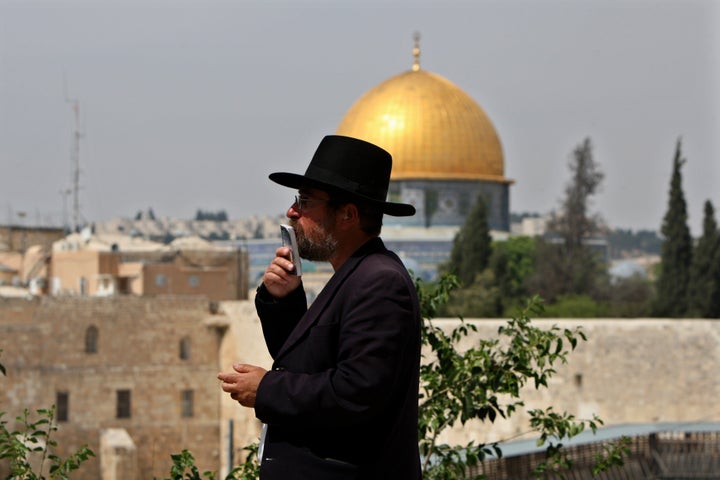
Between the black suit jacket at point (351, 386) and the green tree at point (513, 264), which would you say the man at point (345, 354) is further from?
the green tree at point (513, 264)

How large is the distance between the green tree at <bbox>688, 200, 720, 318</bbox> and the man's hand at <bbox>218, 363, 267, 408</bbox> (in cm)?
2321

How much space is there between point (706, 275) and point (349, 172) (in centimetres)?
2352

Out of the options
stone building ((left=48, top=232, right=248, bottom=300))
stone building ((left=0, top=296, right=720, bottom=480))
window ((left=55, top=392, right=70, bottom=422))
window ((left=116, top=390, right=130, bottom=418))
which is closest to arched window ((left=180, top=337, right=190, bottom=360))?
stone building ((left=0, top=296, right=720, bottom=480))

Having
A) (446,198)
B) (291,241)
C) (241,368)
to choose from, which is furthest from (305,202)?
(446,198)

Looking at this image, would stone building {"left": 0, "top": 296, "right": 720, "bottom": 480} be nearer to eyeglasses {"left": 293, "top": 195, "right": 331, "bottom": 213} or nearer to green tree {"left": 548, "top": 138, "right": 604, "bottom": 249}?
green tree {"left": 548, "top": 138, "right": 604, "bottom": 249}

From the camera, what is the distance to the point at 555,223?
3819cm

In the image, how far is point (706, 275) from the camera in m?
26.1

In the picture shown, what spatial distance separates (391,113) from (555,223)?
6.78 m

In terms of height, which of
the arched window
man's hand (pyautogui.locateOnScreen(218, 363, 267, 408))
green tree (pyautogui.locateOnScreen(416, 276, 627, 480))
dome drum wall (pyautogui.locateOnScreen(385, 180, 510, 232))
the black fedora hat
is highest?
dome drum wall (pyautogui.locateOnScreen(385, 180, 510, 232))

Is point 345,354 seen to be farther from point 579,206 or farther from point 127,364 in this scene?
point 579,206

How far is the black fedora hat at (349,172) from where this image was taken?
10.9ft

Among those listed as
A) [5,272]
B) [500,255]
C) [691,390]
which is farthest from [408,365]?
[5,272]

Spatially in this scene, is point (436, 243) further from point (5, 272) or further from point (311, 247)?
point (311, 247)

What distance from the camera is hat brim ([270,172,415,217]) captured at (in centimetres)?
332
